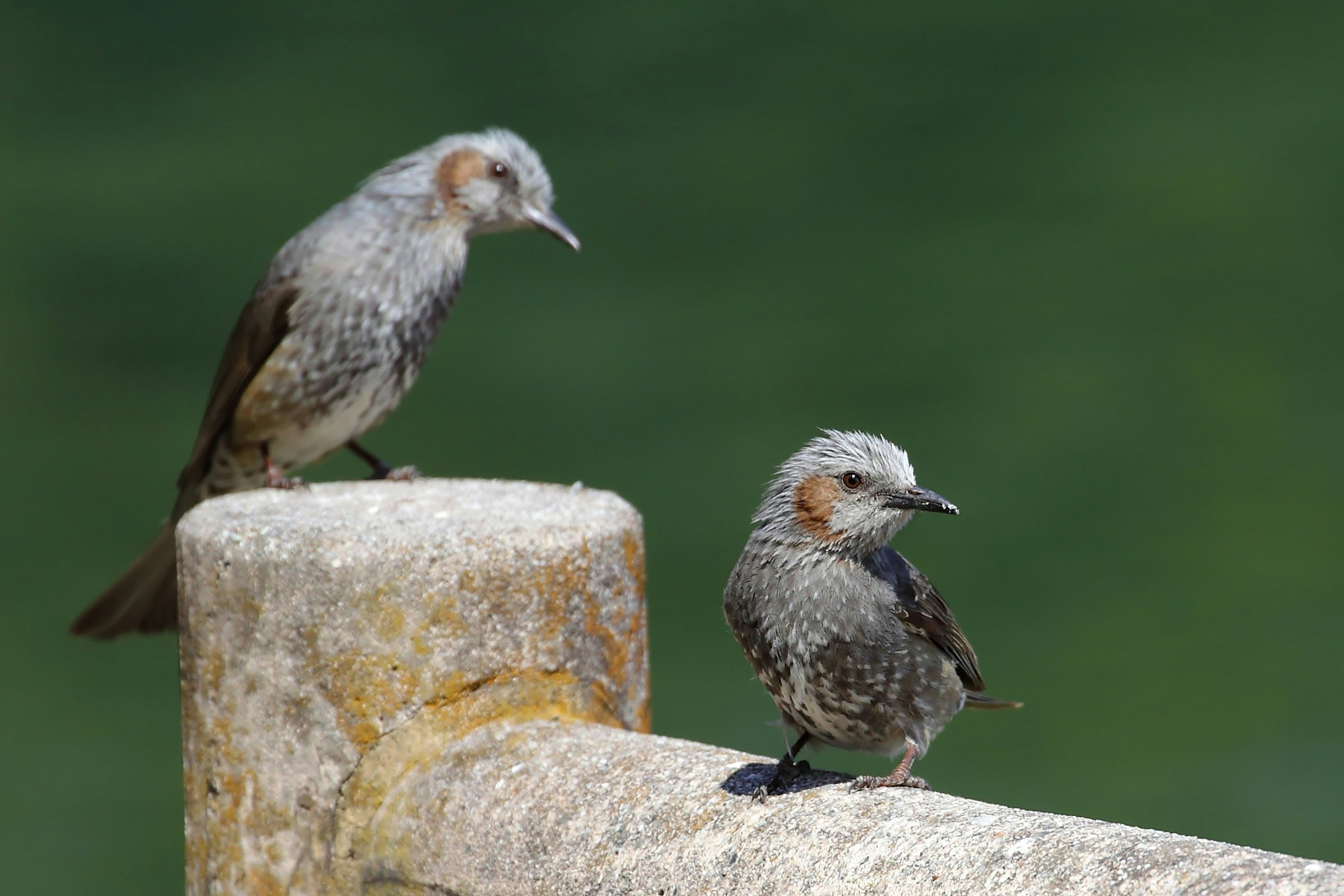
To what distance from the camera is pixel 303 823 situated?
2787 mm

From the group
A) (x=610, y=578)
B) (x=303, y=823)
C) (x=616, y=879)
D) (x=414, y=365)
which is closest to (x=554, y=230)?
(x=414, y=365)

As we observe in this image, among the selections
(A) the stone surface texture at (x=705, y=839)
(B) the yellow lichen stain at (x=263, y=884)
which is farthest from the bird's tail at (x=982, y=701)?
(B) the yellow lichen stain at (x=263, y=884)

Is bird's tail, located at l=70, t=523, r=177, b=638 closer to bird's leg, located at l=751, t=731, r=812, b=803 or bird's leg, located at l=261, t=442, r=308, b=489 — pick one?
bird's leg, located at l=261, t=442, r=308, b=489

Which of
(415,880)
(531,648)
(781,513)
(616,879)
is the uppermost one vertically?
(781,513)

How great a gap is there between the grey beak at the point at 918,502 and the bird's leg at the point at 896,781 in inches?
16.7

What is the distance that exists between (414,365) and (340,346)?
0.84ft

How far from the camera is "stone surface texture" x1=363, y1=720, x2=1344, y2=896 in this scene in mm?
1883

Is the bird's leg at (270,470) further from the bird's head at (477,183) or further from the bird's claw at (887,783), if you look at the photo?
the bird's claw at (887,783)

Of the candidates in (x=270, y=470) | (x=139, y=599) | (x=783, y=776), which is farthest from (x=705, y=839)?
(x=270, y=470)

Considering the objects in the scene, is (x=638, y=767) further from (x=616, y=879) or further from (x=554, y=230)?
(x=554, y=230)

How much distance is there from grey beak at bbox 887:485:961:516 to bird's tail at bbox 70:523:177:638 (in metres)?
2.31

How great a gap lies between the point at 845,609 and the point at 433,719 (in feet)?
2.46

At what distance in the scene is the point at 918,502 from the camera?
2.73m

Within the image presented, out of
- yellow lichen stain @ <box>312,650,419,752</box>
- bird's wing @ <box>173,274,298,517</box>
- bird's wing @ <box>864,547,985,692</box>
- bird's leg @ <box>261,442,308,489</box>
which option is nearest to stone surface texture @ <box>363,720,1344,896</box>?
yellow lichen stain @ <box>312,650,419,752</box>
